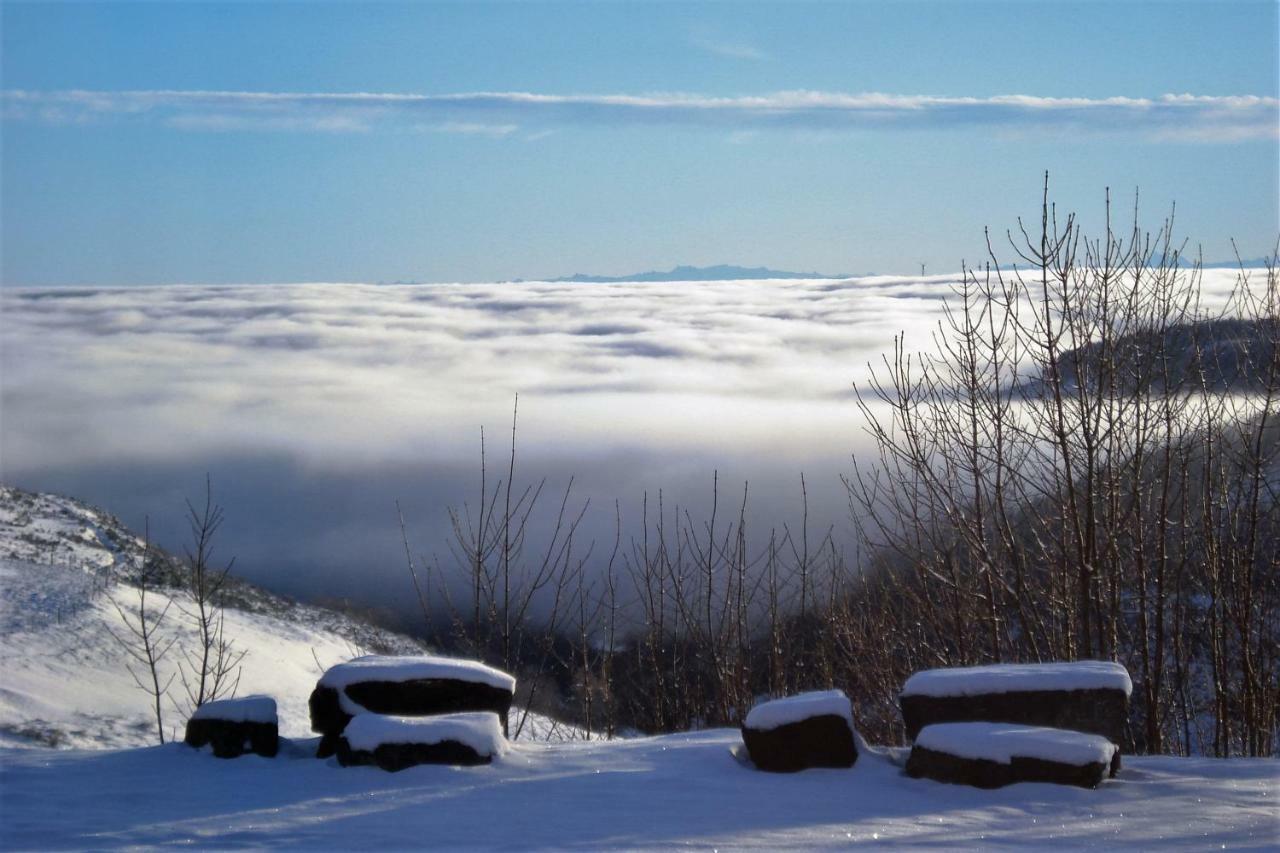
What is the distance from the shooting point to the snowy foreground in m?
6.09

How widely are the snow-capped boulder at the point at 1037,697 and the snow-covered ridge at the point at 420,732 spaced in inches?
119

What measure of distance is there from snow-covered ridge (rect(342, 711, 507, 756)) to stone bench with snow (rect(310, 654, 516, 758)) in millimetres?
473

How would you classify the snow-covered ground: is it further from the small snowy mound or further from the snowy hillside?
the snowy hillside

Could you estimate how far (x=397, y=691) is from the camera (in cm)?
820

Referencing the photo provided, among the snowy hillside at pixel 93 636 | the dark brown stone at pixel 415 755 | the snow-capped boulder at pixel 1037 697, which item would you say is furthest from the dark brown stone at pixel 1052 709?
the snowy hillside at pixel 93 636

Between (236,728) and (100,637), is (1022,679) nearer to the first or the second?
(236,728)

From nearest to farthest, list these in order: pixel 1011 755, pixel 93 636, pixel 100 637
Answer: pixel 1011 755 < pixel 93 636 < pixel 100 637

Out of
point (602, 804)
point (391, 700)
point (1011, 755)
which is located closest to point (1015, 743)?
point (1011, 755)

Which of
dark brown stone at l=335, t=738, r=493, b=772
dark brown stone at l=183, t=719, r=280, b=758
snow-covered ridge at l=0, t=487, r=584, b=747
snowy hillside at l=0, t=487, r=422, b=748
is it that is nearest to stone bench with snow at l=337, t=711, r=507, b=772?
dark brown stone at l=335, t=738, r=493, b=772

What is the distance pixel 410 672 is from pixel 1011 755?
13.8 ft

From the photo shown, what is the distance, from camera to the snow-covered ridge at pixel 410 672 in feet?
27.0

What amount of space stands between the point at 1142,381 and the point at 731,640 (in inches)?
216

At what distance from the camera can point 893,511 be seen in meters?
12.5

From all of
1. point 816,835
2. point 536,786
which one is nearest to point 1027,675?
point 816,835
